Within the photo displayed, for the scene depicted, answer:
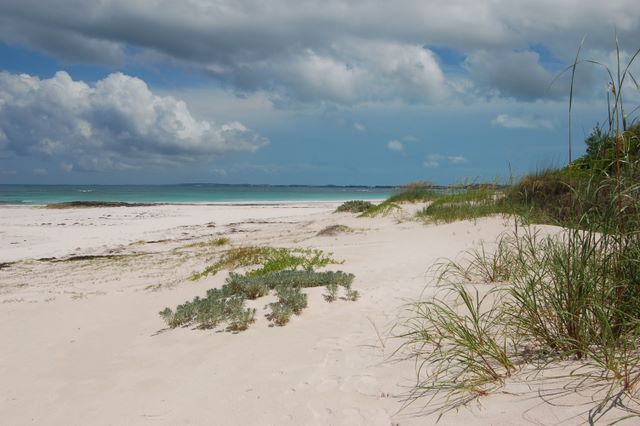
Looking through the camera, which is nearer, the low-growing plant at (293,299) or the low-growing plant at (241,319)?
the low-growing plant at (241,319)

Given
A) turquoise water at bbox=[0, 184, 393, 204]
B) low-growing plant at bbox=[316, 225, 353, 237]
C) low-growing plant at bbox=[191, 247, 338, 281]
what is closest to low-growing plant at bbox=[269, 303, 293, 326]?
low-growing plant at bbox=[191, 247, 338, 281]

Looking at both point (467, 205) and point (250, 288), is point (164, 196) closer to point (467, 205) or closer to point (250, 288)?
point (467, 205)

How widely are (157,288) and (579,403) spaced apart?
714cm

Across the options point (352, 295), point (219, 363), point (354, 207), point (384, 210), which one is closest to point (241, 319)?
point (219, 363)

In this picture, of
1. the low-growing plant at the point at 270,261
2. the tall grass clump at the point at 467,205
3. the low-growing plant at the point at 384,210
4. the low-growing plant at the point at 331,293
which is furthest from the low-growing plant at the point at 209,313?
the low-growing plant at the point at 384,210

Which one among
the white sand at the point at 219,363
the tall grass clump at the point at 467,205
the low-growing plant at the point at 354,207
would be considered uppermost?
the tall grass clump at the point at 467,205

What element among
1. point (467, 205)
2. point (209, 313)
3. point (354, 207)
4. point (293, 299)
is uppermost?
point (467, 205)

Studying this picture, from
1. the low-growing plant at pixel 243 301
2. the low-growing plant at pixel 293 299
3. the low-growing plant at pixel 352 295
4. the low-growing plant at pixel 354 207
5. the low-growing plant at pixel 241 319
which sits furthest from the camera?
the low-growing plant at pixel 354 207

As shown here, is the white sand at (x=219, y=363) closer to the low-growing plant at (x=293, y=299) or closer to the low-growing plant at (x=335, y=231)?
the low-growing plant at (x=293, y=299)

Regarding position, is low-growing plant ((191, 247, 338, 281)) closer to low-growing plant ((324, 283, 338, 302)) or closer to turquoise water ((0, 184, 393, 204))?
low-growing plant ((324, 283, 338, 302))

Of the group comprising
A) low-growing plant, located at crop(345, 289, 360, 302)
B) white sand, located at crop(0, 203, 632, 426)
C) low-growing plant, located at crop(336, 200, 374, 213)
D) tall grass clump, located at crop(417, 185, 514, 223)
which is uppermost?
tall grass clump, located at crop(417, 185, 514, 223)

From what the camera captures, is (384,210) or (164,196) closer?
(384,210)

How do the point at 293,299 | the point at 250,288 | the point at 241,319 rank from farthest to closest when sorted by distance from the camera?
1. the point at 250,288
2. the point at 293,299
3. the point at 241,319

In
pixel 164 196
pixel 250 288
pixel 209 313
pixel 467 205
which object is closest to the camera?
pixel 209 313
